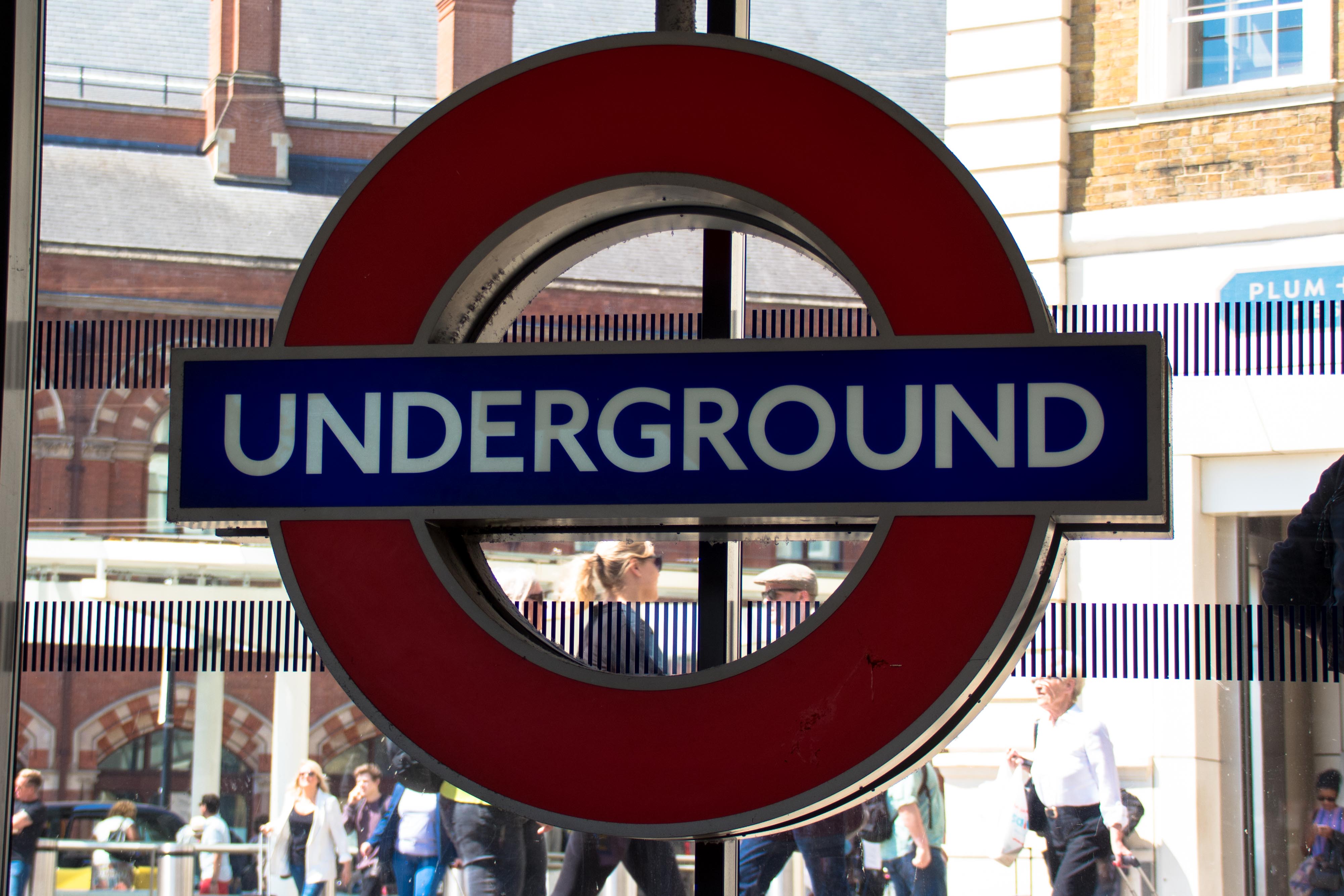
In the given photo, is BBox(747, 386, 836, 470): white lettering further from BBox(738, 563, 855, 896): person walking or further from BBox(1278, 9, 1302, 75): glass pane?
BBox(1278, 9, 1302, 75): glass pane

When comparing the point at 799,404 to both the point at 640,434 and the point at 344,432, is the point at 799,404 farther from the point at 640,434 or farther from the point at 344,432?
the point at 344,432

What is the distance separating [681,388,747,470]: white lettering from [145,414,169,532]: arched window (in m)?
6.41

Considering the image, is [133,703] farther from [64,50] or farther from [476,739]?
[476,739]

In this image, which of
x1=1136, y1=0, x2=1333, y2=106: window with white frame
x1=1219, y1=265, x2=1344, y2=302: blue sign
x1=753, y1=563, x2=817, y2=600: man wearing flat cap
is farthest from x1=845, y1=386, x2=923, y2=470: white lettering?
x1=1136, y1=0, x2=1333, y2=106: window with white frame

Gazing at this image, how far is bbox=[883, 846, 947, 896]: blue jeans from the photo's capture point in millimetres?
3311

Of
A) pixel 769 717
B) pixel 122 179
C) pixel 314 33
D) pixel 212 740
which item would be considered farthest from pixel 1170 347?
pixel 122 179

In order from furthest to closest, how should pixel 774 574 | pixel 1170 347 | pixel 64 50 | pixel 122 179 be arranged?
1. pixel 122 179
2. pixel 64 50
3. pixel 774 574
4. pixel 1170 347

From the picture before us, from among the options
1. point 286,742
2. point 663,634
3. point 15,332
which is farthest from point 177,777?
point 663,634

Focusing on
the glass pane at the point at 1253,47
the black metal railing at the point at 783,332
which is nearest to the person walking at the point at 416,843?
the black metal railing at the point at 783,332

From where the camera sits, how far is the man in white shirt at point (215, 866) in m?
3.85

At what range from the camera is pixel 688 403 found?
156 cm

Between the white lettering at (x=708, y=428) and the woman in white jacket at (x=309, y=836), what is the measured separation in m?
2.31

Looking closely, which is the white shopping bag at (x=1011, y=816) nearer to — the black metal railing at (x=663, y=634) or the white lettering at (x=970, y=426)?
the black metal railing at (x=663, y=634)

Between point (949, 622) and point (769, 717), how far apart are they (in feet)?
0.71
